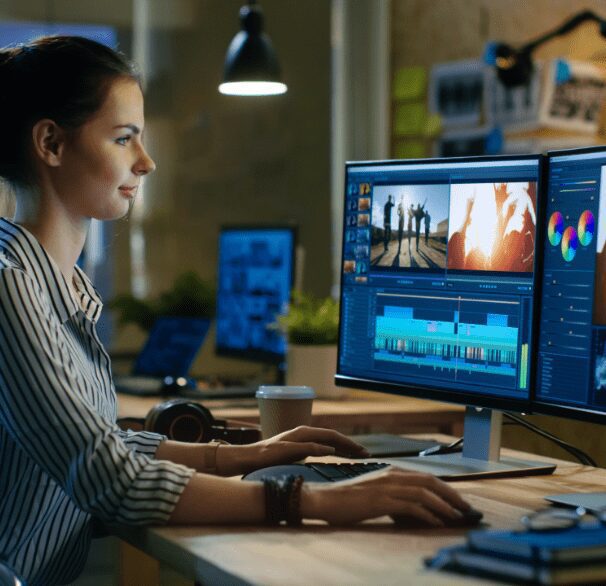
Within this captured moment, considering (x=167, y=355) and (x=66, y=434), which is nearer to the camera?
(x=66, y=434)

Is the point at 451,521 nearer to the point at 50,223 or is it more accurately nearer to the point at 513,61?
Result: the point at 50,223

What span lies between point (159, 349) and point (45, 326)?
1.78m

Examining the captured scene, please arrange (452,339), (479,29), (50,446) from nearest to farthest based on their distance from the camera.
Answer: (50,446) → (452,339) → (479,29)

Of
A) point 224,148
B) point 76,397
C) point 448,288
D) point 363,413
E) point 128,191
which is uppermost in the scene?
point 224,148

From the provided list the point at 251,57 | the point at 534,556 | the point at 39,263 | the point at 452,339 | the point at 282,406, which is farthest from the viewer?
the point at 251,57

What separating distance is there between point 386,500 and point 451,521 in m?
0.09

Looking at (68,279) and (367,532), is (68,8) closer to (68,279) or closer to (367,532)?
(68,279)

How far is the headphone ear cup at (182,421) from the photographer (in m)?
1.96

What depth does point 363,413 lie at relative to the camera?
A: 2.57 m

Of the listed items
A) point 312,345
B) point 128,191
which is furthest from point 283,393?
point 312,345

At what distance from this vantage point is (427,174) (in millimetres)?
1769

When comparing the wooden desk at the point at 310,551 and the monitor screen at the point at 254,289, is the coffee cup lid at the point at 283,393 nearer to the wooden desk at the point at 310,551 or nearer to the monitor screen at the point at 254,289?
the wooden desk at the point at 310,551

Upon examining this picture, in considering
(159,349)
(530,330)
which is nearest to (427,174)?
(530,330)

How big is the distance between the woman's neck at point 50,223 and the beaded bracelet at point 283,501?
50 centimetres
